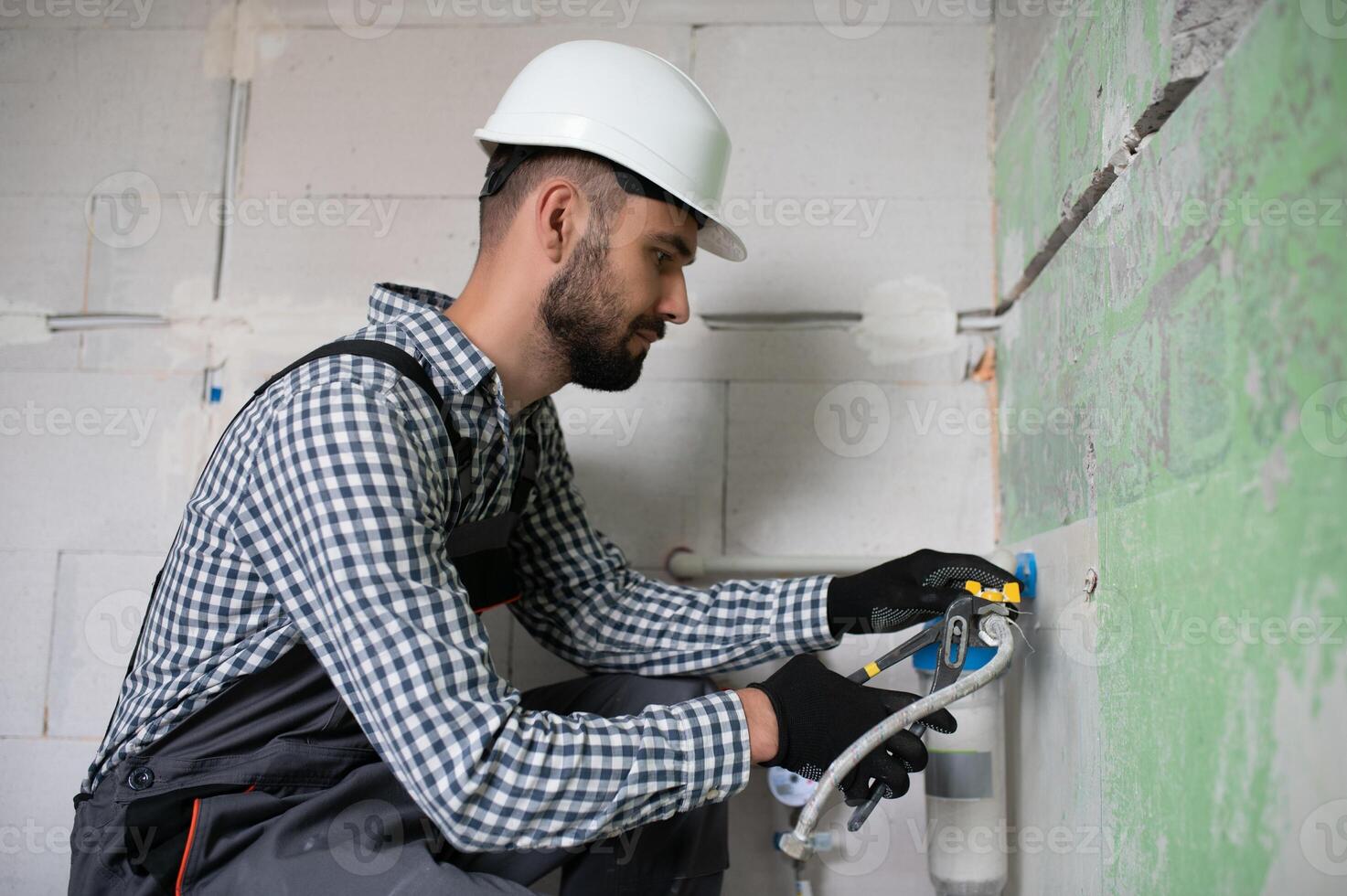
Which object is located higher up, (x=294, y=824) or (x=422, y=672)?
(x=422, y=672)

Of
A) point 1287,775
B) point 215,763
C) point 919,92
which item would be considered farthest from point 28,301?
point 1287,775

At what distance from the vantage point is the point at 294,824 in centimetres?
115

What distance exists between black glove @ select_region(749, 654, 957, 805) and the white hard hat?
67cm

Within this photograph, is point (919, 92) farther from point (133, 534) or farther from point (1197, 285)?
point (133, 534)

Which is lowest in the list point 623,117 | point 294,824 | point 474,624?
point 294,824

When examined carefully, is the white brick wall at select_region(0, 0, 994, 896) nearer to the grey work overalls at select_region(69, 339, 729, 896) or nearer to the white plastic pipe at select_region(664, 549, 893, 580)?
the white plastic pipe at select_region(664, 549, 893, 580)

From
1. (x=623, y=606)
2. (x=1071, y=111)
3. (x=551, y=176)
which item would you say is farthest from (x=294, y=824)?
(x=1071, y=111)

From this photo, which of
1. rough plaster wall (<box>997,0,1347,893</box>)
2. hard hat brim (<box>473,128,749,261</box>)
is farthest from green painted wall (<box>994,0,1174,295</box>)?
hard hat brim (<box>473,128,749,261</box>)

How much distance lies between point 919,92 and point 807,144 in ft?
0.73

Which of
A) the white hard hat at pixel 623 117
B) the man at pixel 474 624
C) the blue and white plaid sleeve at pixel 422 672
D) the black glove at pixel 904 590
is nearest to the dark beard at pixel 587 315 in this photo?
the man at pixel 474 624

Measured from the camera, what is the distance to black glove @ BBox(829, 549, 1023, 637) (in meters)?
1.31

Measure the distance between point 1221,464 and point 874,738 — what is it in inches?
17.2

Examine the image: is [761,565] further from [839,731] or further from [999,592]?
[839,731]

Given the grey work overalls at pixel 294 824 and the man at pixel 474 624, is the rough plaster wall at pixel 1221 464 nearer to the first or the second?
the man at pixel 474 624
